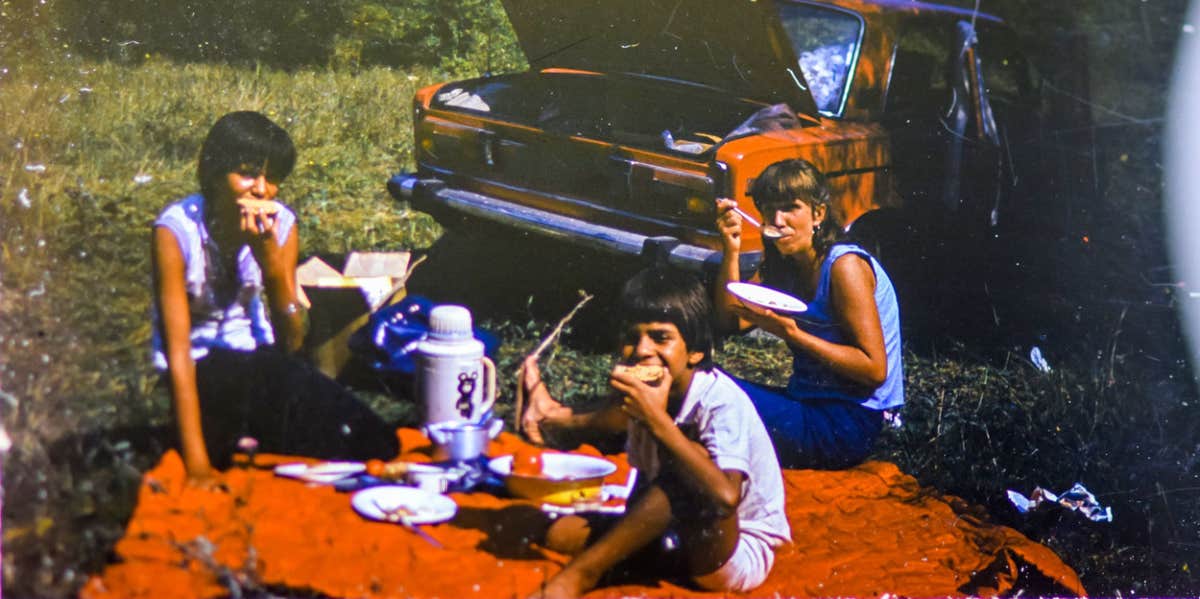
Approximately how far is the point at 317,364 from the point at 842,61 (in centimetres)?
241

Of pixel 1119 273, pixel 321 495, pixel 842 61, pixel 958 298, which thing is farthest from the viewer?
pixel 1119 273

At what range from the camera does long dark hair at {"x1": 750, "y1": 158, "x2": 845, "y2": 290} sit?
400cm

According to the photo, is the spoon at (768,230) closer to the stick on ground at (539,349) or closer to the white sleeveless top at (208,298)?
the stick on ground at (539,349)

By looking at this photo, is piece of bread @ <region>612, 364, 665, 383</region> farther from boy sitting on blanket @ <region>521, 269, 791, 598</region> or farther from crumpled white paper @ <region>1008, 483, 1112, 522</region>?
crumpled white paper @ <region>1008, 483, 1112, 522</region>

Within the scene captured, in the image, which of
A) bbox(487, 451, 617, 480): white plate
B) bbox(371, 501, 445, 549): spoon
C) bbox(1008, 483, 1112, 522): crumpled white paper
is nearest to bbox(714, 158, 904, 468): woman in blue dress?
bbox(487, 451, 617, 480): white plate

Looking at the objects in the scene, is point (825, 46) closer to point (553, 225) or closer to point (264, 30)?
point (553, 225)

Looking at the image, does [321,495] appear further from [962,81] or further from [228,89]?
[962,81]

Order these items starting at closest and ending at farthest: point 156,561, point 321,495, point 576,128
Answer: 1. point 156,561
2. point 321,495
3. point 576,128

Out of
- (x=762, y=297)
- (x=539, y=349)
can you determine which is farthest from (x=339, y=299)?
(x=762, y=297)

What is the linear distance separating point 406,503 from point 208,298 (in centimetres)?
93

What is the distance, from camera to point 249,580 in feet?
10.7

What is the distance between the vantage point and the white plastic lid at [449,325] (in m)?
3.61

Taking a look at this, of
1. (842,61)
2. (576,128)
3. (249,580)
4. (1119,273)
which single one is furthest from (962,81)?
(249,580)

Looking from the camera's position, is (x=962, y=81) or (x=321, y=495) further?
(x=962, y=81)
